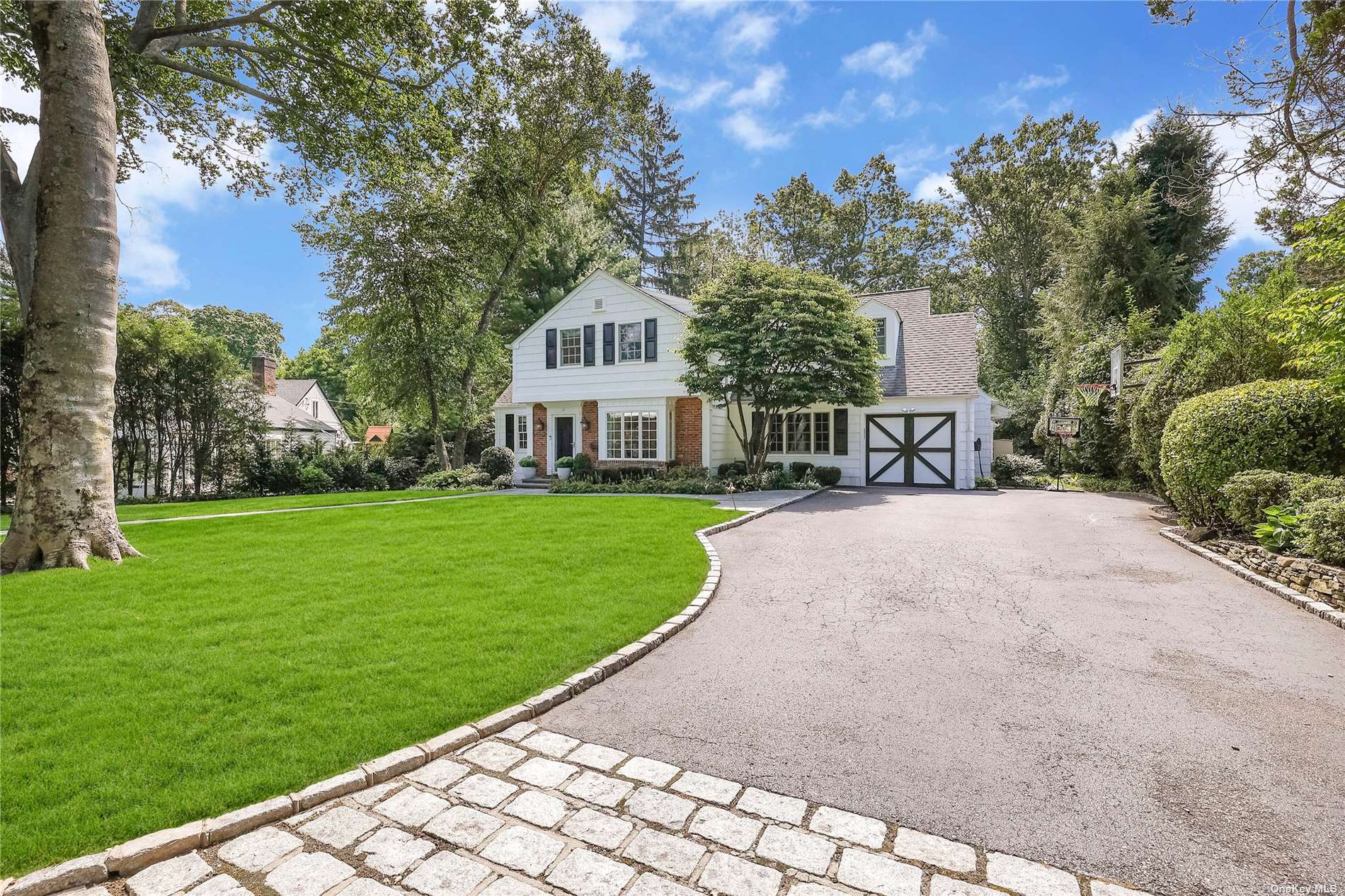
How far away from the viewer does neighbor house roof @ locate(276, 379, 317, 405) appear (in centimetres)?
3159

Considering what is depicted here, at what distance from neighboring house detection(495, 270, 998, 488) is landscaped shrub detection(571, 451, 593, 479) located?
382mm

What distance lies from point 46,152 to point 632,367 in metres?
12.6

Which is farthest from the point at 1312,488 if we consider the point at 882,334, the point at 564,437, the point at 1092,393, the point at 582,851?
the point at 564,437

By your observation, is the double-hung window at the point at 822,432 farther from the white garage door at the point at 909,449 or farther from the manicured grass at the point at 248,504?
the manicured grass at the point at 248,504

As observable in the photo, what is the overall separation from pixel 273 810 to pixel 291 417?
3023cm

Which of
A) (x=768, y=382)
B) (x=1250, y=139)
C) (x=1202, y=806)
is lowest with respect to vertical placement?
(x=1202, y=806)

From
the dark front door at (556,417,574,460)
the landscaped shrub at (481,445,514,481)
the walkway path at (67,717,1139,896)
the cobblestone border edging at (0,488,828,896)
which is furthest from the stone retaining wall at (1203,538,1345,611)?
the landscaped shrub at (481,445,514,481)

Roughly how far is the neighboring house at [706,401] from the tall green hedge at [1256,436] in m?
7.91

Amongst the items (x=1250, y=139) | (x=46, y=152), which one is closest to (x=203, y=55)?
(x=46, y=152)

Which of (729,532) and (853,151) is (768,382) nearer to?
(729,532)

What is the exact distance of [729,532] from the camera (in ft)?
30.8

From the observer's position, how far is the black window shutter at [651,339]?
17297 millimetres

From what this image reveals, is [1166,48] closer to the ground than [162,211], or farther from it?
farther from it

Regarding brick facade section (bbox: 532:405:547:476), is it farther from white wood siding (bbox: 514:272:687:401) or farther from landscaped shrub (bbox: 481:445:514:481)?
landscaped shrub (bbox: 481:445:514:481)
